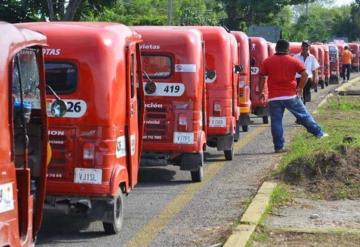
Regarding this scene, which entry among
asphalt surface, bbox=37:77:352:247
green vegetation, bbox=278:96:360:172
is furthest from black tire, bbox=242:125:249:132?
asphalt surface, bbox=37:77:352:247

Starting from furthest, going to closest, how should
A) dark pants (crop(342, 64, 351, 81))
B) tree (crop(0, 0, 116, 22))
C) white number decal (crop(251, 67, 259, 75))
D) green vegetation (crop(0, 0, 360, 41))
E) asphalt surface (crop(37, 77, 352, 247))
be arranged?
dark pants (crop(342, 64, 351, 81)), green vegetation (crop(0, 0, 360, 41)), tree (crop(0, 0, 116, 22)), white number decal (crop(251, 67, 259, 75)), asphalt surface (crop(37, 77, 352, 247))

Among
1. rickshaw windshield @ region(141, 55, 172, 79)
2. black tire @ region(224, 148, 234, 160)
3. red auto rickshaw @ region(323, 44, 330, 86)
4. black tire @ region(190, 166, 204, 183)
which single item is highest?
rickshaw windshield @ region(141, 55, 172, 79)

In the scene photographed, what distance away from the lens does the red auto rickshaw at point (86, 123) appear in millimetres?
7578

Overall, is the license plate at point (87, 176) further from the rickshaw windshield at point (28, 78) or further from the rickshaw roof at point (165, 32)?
the rickshaw roof at point (165, 32)

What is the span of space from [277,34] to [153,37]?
34.5 m

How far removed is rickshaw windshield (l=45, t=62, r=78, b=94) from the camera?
773cm

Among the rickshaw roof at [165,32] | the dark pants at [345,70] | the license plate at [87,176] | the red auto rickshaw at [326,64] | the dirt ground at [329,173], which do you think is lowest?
the dark pants at [345,70]

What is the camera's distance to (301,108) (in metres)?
13.8

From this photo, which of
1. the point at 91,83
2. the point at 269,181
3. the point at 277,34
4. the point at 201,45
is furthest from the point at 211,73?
the point at 277,34

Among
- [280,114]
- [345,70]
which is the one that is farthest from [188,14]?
[280,114]

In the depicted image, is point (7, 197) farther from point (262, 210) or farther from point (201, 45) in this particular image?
point (201, 45)

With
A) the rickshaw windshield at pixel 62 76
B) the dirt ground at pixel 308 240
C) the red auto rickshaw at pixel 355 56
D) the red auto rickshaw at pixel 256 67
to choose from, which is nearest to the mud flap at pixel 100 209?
the rickshaw windshield at pixel 62 76

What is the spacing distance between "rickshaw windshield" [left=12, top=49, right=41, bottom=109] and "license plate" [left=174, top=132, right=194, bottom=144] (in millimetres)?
4552

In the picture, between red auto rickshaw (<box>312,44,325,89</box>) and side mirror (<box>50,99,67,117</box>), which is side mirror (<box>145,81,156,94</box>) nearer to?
side mirror (<box>50,99,67,117</box>)
